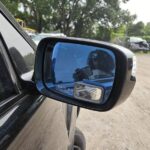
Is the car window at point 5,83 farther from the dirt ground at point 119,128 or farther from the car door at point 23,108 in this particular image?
the dirt ground at point 119,128

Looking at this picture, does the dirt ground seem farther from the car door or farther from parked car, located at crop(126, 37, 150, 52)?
parked car, located at crop(126, 37, 150, 52)

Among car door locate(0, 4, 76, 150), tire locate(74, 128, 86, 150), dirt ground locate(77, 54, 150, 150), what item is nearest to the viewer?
car door locate(0, 4, 76, 150)

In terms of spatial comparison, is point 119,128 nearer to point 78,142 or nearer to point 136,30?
point 78,142

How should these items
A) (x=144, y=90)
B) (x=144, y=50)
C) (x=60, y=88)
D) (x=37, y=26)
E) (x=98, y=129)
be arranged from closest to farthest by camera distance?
1. (x=60, y=88)
2. (x=98, y=129)
3. (x=144, y=90)
4. (x=144, y=50)
5. (x=37, y=26)

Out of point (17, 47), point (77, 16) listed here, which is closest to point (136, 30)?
point (77, 16)

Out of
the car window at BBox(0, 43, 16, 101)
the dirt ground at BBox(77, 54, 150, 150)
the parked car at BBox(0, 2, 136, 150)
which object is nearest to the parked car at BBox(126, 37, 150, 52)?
the dirt ground at BBox(77, 54, 150, 150)

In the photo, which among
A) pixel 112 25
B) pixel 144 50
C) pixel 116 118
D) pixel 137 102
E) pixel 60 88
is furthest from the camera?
pixel 112 25

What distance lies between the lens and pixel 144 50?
35938mm

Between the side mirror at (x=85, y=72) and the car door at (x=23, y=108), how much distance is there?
107 millimetres

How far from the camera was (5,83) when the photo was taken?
69.4 inches

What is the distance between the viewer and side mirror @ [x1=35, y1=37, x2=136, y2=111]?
5.07 ft

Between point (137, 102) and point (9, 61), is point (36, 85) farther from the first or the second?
point (137, 102)

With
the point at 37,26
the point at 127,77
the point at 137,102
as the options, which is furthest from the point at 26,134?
the point at 37,26

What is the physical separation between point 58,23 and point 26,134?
131ft
